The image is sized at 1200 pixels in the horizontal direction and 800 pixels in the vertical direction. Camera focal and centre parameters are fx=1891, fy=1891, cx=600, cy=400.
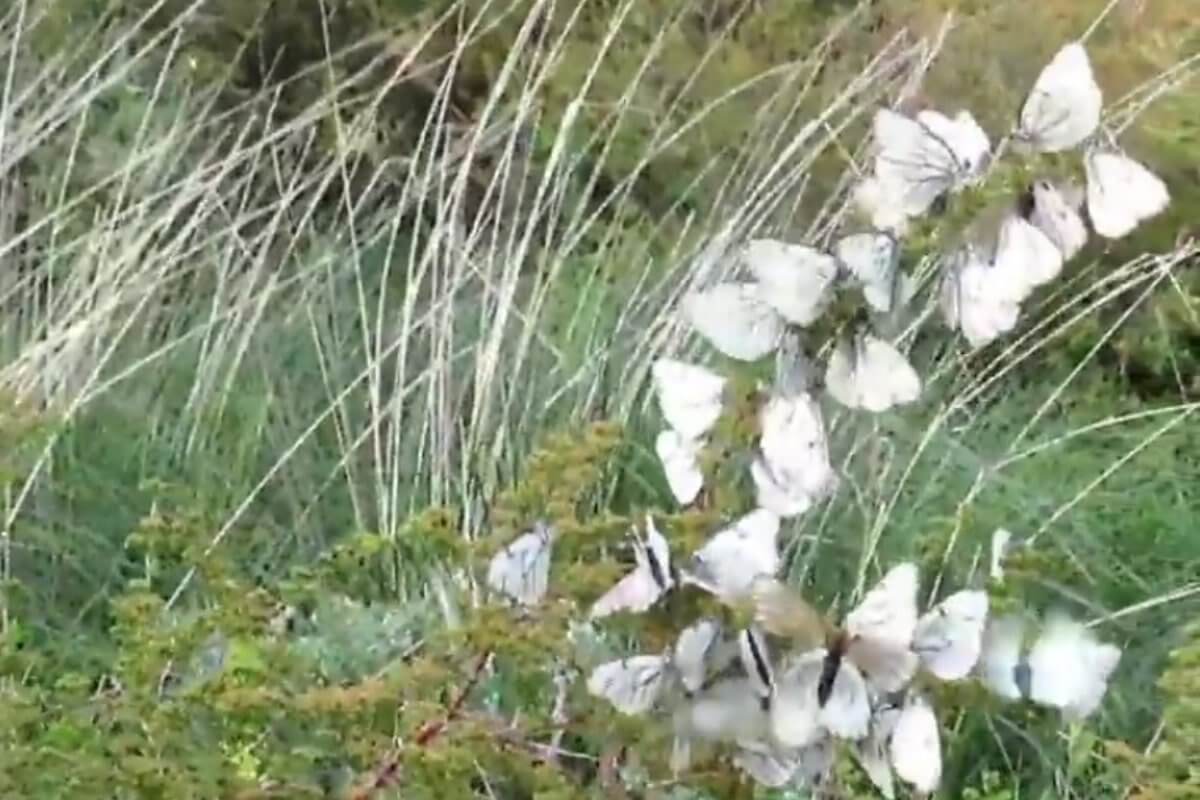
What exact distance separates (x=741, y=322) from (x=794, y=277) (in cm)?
3

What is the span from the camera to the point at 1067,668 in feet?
2.36

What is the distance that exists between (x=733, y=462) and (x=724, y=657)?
9 centimetres

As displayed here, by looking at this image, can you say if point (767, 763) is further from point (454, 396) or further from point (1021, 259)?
point (454, 396)

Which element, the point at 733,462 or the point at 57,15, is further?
the point at 57,15

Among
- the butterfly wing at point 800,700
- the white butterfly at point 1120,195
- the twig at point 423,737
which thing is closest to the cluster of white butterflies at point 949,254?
the white butterfly at point 1120,195

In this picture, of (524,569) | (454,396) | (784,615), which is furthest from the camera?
(454,396)

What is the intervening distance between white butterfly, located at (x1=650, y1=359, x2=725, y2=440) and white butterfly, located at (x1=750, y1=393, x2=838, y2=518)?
0.09 ft

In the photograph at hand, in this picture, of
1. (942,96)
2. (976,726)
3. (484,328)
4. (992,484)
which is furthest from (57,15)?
(976,726)

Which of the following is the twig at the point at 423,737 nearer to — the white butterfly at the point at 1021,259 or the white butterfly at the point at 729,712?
the white butterfly at the point at 729,712

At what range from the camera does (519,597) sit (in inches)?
31.5

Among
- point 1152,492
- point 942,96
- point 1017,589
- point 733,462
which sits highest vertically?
point 733,462

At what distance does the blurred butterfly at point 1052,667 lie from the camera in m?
0.72

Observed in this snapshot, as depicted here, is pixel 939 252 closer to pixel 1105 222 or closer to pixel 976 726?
pixel 1105 222

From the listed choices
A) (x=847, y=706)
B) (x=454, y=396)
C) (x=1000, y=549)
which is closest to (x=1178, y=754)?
(x=1000, y=549)
